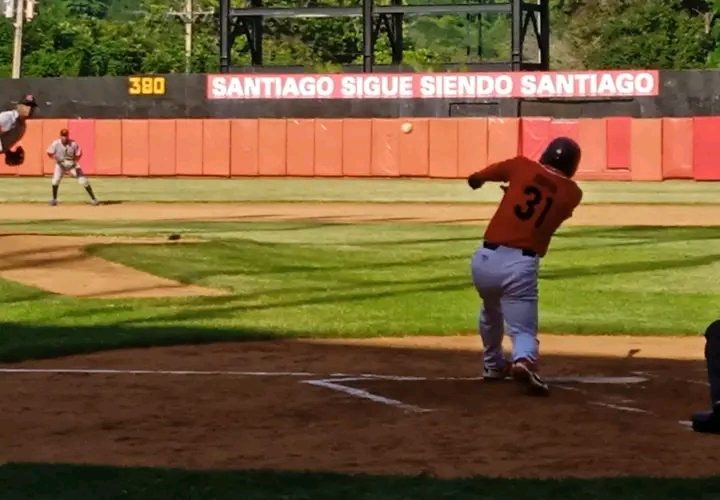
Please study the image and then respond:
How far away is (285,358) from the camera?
12.0 meters

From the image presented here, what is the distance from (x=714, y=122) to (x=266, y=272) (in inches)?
991

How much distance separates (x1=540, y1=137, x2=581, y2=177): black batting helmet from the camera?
9.72 meters

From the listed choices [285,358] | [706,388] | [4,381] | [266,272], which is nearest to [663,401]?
[706,388]

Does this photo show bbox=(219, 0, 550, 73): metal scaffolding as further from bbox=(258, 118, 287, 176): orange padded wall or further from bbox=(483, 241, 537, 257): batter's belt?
bbox=(483, 241, 537, 257): batter's belt

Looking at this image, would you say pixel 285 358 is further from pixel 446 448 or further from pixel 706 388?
pixel 446 448

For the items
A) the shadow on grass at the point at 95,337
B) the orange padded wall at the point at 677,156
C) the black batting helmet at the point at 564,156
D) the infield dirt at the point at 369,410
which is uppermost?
the orange padded wall at the point at 677,156

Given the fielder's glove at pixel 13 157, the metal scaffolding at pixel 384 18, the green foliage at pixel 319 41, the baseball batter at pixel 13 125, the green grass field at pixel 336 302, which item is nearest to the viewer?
the green grass field at pixel 336 302

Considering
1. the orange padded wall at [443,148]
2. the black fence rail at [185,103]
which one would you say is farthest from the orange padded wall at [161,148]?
the orange padded wall at [443,148]

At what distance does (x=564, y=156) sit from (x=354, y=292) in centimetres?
760

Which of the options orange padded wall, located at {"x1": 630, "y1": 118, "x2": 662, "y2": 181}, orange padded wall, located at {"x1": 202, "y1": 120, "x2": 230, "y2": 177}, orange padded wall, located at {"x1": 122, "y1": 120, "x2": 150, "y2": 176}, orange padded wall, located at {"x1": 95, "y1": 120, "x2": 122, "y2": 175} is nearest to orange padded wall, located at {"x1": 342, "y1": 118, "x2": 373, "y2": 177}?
orange padded wall, located at {"x1": 202, "y1": 120, "x2": 230, "y2": 177}

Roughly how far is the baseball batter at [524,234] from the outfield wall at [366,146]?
3297cm

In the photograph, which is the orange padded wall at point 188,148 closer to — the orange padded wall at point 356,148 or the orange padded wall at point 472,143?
the orange padded wall at point 356,148

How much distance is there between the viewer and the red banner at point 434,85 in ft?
152

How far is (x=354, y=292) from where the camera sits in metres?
17.1
